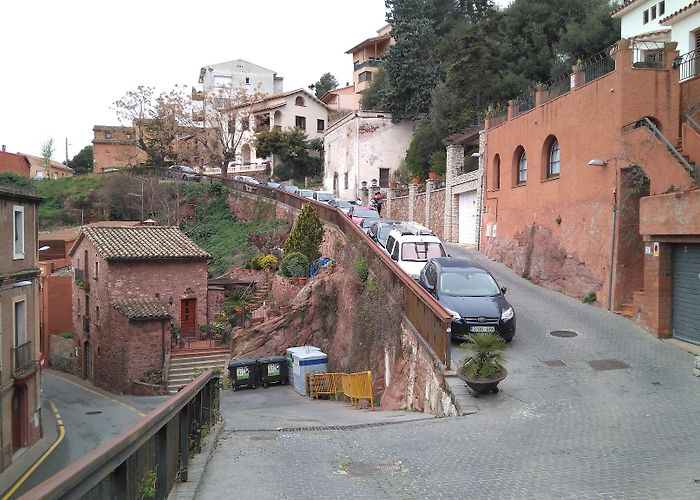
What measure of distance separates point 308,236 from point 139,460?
24.8m

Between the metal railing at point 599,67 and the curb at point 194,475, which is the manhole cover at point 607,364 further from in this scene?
the metal railing at point 599,67

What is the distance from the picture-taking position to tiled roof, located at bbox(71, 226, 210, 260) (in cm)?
2889

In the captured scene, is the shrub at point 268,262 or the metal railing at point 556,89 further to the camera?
the shrub at point 268,262

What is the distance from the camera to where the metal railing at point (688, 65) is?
55.5 ft

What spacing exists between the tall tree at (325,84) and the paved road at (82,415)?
76.9m

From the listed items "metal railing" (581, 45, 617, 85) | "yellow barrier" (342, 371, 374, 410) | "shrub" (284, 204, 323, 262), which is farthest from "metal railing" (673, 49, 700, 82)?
"shrub" (284, 204, 323, 262)

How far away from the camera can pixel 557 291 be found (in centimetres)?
1981

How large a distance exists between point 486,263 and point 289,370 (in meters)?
8.89

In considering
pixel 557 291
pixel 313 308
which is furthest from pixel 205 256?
pixel 557 291

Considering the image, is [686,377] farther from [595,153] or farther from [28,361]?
[28,361]

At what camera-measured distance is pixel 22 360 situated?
73.5ft

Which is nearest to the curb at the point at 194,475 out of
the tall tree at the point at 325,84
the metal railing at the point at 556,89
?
the metal railing at the point at 556,89

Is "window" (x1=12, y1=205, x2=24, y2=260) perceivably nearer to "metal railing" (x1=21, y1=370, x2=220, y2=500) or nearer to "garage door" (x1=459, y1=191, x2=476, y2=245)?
"metal railing" (x1=21, y1=370, x2=220, y2=500)

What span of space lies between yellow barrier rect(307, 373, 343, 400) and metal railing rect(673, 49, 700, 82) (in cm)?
1314
